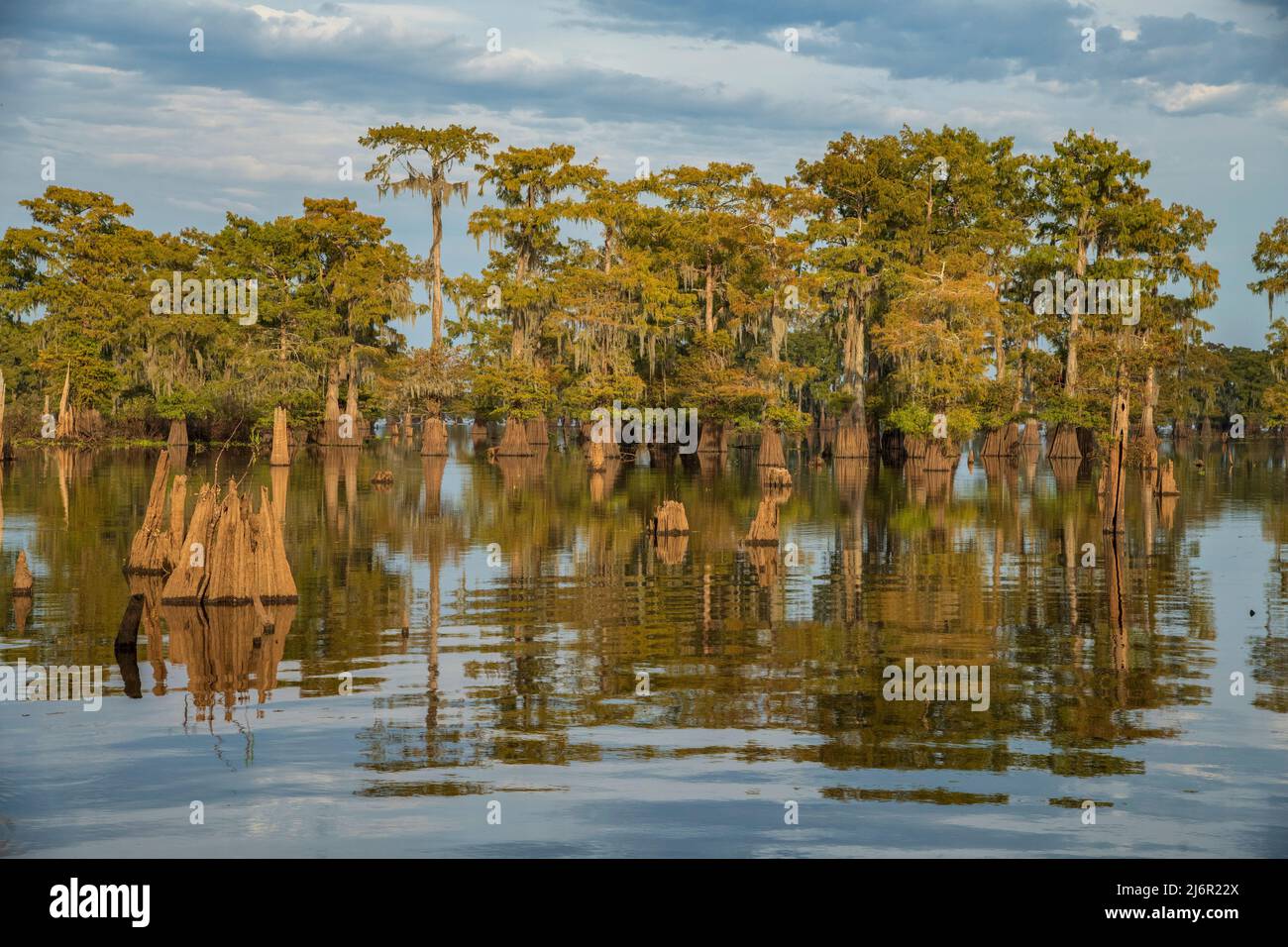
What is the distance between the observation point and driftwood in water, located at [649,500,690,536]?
3253 centimetres

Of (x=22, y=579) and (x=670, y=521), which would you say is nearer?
(x=22, y=579)

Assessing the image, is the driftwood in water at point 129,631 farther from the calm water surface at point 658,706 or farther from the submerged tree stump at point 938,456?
the submerged tree stump at point 938,456

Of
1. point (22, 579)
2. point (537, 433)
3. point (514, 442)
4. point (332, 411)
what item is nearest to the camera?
point (22, 579)

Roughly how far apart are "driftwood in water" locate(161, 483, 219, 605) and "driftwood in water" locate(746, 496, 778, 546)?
13.2 m

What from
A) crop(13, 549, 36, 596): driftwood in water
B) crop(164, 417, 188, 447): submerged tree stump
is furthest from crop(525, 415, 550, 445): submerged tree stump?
crop(13, 549, 36, 596): driftwood in water

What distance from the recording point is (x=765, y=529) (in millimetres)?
31281

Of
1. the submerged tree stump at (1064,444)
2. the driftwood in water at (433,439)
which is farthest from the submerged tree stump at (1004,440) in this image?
the driftwood in water at (433,439)

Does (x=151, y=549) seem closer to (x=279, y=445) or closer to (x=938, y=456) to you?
(x=279, y=445)

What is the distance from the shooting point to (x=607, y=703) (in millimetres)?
15250

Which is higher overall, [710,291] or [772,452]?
[710,291]

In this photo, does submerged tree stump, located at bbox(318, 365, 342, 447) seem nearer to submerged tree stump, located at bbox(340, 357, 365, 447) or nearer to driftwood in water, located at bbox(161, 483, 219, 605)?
submerged tree stump, located at bbox(340, 357, 365, 447)

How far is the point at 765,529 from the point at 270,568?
13.0m

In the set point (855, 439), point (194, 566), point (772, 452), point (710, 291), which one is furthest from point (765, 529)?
point (855, 439)

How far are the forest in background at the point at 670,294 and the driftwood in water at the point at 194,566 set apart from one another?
1827 inches
